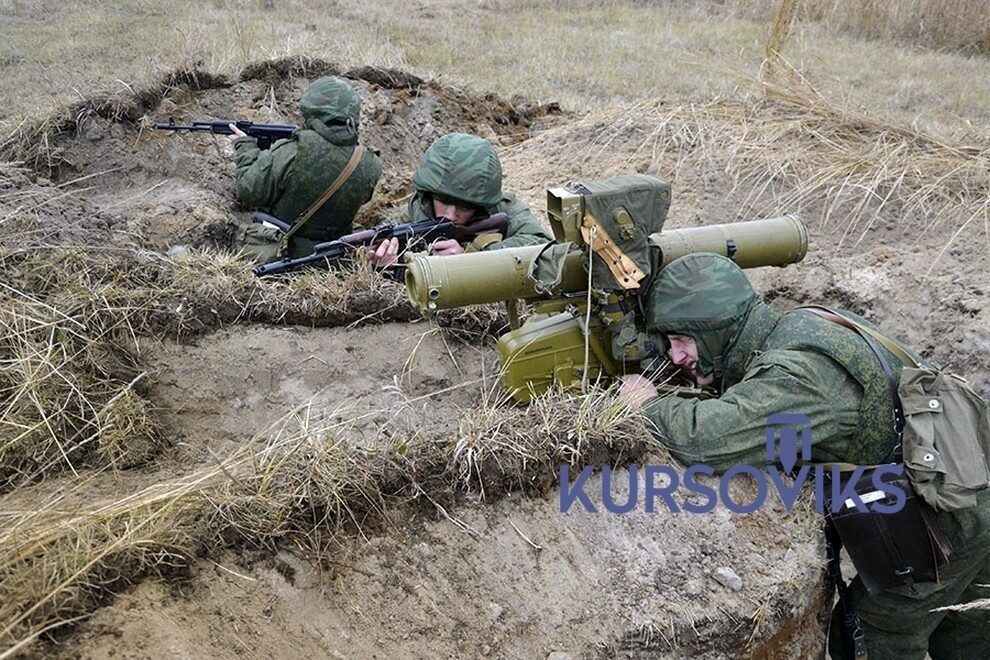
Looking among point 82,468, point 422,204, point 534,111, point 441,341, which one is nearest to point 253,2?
point 534,111

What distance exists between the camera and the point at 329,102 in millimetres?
5250

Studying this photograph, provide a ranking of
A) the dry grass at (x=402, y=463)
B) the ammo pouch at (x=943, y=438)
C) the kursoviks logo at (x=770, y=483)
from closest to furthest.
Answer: the dry grass at (x=402, y=463) → the ammo pouch at (x=943, y=438) → the kursoviks logo at (x=770, y=483)

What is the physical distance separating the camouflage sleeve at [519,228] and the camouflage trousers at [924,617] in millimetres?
2241

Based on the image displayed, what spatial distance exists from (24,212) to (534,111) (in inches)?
207

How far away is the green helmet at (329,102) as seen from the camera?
525 cm

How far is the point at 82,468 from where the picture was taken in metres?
3.04

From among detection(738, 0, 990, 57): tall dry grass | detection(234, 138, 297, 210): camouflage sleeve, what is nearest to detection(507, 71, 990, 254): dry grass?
detection(234, 138, 297, 210): camouflage sleeve

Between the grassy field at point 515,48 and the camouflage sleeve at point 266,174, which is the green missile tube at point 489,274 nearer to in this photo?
the camouflage sleeve at point 266,174

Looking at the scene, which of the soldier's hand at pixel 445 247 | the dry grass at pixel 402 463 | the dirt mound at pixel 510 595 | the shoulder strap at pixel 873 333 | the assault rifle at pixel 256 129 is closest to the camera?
the dirt mound at pixel 510 595

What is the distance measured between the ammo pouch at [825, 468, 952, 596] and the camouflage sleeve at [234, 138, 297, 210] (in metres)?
3.65

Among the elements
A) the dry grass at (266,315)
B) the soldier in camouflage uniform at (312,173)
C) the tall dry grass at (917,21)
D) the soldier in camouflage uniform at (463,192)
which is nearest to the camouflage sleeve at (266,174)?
the soldier in camouflage uniform at (312,173)

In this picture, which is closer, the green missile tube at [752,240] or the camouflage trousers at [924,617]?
the camouflage trousers at [924,617]

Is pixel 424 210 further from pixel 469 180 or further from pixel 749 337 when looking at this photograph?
pixel 749 337

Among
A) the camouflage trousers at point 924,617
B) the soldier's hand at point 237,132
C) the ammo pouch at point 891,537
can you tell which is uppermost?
the soldier's hand at point 237,132
